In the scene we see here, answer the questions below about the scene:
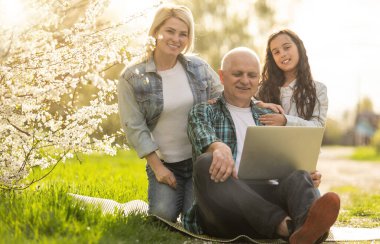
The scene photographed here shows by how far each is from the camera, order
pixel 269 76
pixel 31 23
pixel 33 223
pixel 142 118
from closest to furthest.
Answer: pixel 33 223
pixel 31 23
pixel 142 118
pixel 269 76

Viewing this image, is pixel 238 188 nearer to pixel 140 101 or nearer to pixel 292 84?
pixel 140 101

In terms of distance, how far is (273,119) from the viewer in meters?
4.32

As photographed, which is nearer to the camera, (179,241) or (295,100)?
(179,241)

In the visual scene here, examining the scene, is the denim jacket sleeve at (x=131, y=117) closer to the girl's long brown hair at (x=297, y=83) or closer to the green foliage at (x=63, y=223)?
the green foliage at (x=63, y=223)

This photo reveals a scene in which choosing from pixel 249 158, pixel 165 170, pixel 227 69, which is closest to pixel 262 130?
pixel 249 158

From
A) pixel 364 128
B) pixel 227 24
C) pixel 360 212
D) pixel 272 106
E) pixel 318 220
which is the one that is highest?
pixel 227 24

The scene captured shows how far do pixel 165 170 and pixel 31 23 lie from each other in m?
1.41

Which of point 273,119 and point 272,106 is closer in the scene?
point 273,119

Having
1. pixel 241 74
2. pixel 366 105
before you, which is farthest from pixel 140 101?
pixel 366 105

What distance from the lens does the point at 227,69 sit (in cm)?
419

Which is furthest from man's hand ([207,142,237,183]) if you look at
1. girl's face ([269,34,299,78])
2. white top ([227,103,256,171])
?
girl's face ([269,34,299,78])

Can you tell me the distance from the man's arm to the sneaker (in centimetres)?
56

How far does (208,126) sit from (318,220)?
1.07 metres

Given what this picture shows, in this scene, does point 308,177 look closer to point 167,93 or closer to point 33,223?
point 167,93
